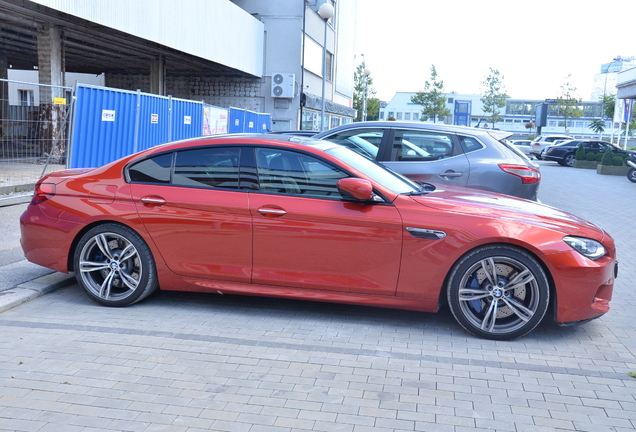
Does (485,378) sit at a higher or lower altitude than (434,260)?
lower

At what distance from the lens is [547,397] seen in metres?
3.75

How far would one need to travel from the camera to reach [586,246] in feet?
15.5

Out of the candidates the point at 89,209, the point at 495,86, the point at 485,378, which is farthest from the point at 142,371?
the point at 495,86

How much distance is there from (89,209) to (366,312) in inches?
99.3

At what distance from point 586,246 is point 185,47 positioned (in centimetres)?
1840

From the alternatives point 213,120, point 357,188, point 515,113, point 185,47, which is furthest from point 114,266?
point 515,113

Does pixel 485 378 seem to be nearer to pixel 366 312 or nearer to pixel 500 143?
pixel 366 312

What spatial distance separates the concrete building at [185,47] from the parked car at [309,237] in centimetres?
1016

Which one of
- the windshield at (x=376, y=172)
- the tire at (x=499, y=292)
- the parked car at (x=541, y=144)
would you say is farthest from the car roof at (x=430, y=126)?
the parked car at (x=541, y=144)

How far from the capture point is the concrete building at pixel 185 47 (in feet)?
56.9

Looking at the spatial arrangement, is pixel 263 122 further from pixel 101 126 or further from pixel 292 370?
pixel 292 370

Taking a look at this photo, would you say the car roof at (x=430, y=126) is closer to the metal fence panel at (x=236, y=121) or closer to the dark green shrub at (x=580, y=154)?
the metal fence panel at (x=236, y=121)

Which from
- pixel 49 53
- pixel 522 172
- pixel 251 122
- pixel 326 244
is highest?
pixel 49 53

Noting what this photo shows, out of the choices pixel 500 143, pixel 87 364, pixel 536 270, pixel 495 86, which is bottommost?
pixel 87 364
